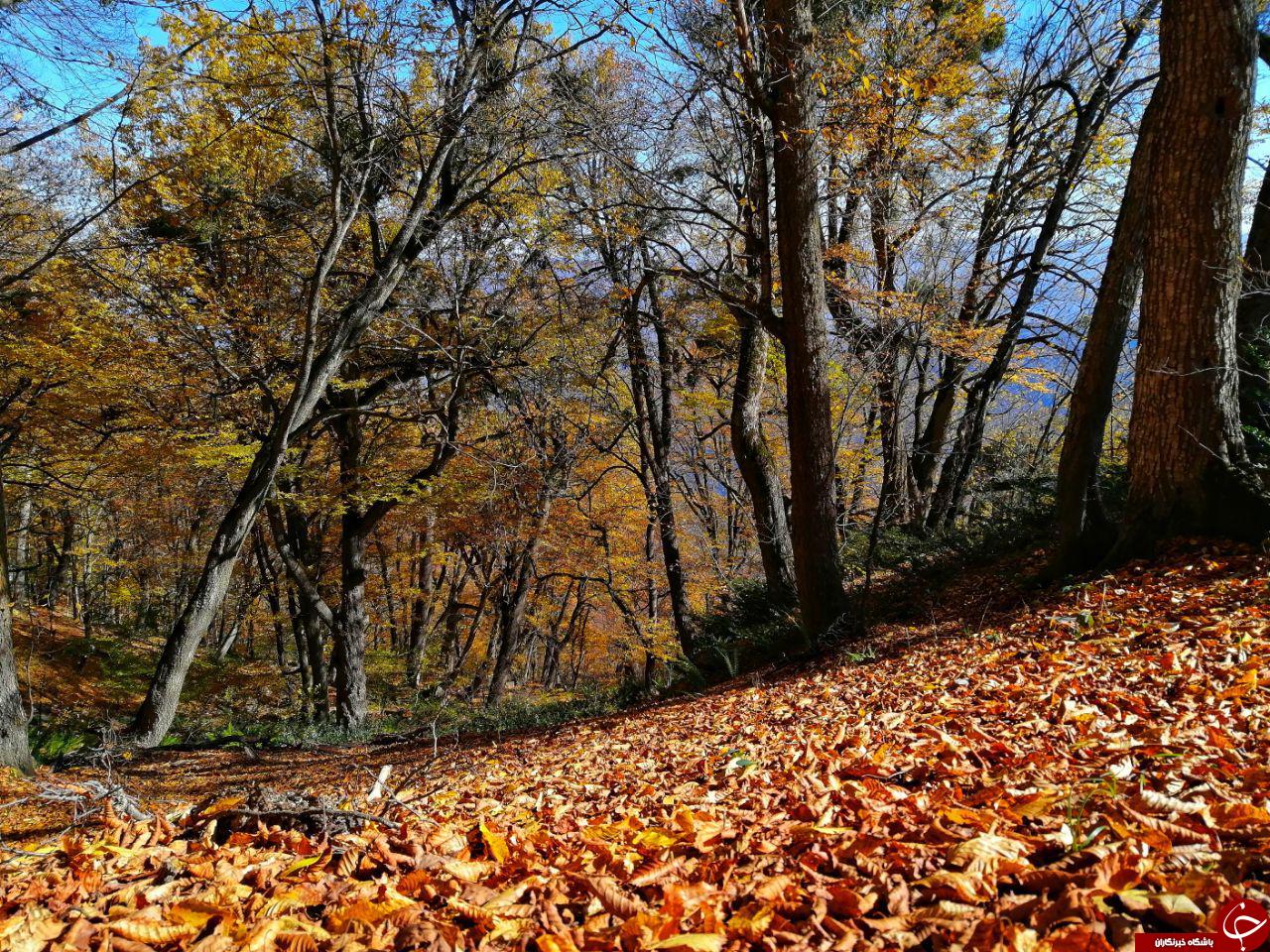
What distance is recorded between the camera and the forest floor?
5.01 ft

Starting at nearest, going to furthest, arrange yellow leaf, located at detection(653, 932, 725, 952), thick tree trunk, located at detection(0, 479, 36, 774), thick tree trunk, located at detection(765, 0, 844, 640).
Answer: yellow leaf, located at detection(653, 932, 725, 952) < thick tree trunk, located at detection(0, 479, 36, 774) < thick tree trunk, located at detection(765, 0, 844, 640)

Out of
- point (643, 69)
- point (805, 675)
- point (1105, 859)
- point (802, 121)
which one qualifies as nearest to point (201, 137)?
point (643, 69)

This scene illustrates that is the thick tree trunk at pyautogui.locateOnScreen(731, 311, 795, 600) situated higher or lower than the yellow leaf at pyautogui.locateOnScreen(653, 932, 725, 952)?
higher

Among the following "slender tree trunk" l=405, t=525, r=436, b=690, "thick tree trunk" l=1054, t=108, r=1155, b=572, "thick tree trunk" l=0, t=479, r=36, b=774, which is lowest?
"slender tree trunk" l=405, t=525, r=436, b=690

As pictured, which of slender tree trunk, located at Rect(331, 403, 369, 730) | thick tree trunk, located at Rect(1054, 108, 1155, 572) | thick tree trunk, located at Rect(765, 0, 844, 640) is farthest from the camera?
slender tree trunk, located at Rect(331, 403, 369, 730)

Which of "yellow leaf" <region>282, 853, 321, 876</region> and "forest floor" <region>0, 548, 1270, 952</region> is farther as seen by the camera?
"yellow leaf" <region>282, 853, 321, 876</region>

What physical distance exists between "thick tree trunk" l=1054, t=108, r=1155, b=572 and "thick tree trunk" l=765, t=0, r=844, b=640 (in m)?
1.87

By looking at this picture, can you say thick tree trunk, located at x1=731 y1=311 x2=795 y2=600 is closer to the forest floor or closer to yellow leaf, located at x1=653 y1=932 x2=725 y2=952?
the forest floor

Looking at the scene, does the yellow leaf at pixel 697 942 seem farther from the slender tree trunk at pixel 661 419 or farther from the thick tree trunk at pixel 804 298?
the slender tree trunk at pixel 661 419

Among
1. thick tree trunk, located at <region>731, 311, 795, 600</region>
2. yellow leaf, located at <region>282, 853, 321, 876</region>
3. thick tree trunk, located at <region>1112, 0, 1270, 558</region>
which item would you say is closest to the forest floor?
yellow leaf, located at <region>282, 853, 321, 876</region>

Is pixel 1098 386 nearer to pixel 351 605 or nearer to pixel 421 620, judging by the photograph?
pixel 351 605

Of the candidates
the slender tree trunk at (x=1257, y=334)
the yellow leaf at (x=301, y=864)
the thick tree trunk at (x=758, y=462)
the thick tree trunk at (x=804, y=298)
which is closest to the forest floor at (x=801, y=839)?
the yellow leaf at (x=301, y=864)

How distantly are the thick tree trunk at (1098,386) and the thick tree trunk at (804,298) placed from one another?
1.87 m

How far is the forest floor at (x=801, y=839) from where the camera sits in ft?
5.01
